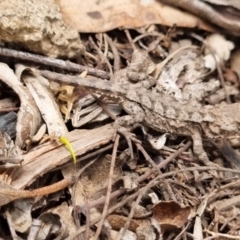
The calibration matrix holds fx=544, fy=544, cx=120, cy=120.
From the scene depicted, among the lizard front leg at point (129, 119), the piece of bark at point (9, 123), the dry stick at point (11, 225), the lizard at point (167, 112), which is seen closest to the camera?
the dry stick at point (11, 225)

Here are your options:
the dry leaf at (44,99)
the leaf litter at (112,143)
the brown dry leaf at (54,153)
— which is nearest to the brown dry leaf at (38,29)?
the leaf litter at (112,143)

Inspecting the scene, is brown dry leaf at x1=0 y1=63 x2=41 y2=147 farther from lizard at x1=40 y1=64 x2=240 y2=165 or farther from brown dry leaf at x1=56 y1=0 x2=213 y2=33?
brown dry leaf at x1=56 y1=0 x2=213 y2=33

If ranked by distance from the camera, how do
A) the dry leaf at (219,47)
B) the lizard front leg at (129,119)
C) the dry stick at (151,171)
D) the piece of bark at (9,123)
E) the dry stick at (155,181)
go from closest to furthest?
the dry stick at (155,181) → the dry stick at (151,171) → the piece of bark at (9,123) → the lizard front leg at (129,119) → the dry leaf at (219,47)

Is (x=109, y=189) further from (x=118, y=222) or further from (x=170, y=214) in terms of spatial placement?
(x=170, y=214)

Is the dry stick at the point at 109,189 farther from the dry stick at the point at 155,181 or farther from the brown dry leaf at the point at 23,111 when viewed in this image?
the brown dry leaf at the point at 23,111

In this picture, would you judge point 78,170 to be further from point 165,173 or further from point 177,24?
point 177,24

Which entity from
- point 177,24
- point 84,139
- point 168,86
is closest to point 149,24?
point 177,24
